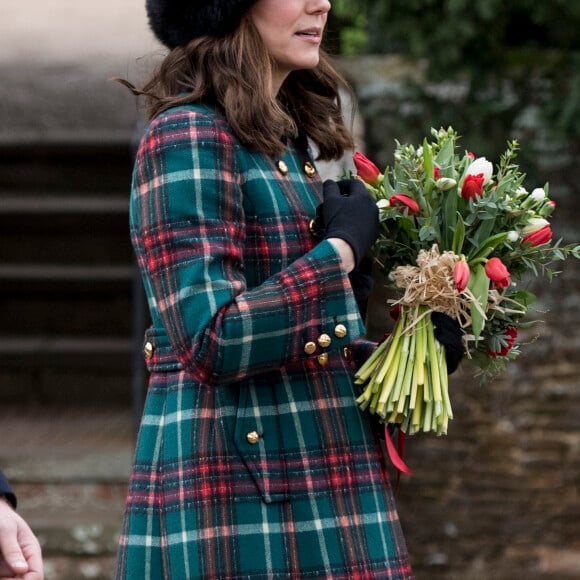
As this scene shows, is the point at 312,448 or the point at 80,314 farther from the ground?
the point at 80,314

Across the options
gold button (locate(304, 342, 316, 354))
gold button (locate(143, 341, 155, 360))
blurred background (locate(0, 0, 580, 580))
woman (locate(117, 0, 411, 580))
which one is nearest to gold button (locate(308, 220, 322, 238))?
woman (locate(117, 0, 411, 580))

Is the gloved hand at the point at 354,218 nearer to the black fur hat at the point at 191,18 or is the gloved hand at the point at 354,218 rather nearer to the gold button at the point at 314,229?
the gold button at the point at 314,229

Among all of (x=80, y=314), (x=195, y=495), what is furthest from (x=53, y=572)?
(x=195, y=495)

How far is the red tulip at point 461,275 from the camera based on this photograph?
2.24 m

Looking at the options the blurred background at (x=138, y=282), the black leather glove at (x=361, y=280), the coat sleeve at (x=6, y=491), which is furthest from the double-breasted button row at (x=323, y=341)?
the blurred background at (x=138, y=282)

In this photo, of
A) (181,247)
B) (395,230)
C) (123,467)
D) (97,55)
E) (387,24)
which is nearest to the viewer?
(181,247)

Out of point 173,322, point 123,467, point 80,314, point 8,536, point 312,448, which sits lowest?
point 8,536

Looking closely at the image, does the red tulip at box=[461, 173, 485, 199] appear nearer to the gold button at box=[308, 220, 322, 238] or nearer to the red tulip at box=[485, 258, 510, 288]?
the red tulip at box=[485, 258, 510, 288]

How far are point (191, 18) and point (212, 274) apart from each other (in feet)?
1.97

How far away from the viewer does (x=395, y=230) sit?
239cm

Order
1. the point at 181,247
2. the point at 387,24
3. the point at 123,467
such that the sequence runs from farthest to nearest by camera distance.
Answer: the point at 123,467 < the point at 387,24 < the point at 181,247

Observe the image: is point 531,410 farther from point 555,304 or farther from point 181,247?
point 181,247

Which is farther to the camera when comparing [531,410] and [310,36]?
[531,410]

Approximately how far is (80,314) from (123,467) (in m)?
1.13
